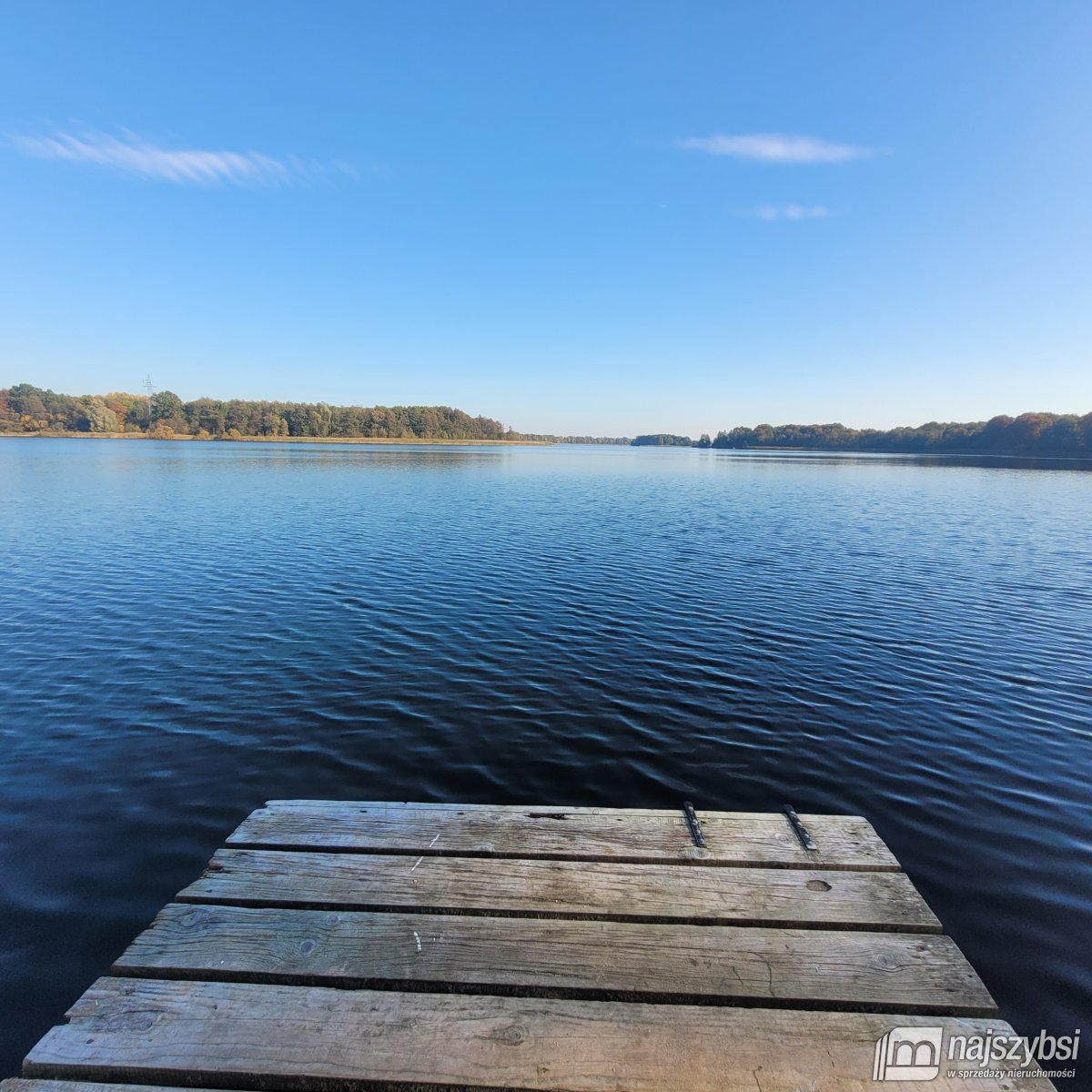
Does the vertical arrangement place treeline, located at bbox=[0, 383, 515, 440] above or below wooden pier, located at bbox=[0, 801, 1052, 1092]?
above

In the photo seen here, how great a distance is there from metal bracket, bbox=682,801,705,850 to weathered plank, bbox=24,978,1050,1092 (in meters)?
1.17

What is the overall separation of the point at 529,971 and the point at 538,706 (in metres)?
6.16

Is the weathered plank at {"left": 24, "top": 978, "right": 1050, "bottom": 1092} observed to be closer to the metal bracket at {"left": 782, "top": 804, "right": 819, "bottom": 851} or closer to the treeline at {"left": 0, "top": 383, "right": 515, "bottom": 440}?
the metal bracket at {"left": 782, "top": 804, "right": 819, "bottom": 851}

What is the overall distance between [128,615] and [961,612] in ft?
71.9

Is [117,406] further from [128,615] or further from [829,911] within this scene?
[829,911]


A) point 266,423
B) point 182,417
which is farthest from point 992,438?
point 182,417

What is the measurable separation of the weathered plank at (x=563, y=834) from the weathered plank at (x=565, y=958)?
57cm

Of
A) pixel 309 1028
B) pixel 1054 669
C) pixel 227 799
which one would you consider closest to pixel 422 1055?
pixel 309 1028

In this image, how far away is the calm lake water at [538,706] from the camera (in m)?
5.34

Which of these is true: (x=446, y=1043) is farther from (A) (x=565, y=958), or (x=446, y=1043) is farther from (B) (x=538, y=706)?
(B) (x=538, y=706)

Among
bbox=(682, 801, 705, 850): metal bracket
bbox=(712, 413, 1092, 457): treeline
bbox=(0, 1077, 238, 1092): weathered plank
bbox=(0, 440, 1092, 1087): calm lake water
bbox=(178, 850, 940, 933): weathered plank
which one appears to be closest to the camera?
bbox=(0, 1077, 238, 1092): weathered plank

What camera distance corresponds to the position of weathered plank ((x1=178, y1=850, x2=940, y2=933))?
3301mm

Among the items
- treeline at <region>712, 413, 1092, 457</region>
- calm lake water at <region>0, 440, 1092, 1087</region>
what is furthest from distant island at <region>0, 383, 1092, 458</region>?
calm lake water at <region>0, 440, 1092, 1087</region>

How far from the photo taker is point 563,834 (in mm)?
4008
